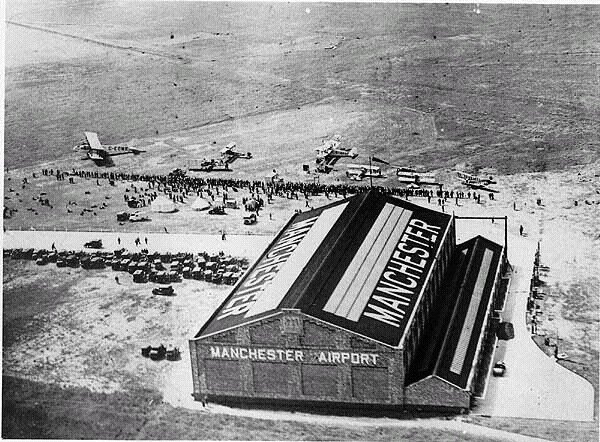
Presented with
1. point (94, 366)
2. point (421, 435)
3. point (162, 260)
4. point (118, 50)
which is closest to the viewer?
point (421, 435)

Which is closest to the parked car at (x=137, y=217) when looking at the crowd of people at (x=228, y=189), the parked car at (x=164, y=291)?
the crowd of people at (x=228, y=189)

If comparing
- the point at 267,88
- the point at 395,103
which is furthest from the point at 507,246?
the point at 267,88

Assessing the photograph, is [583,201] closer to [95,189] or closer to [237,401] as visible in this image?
[237,401]

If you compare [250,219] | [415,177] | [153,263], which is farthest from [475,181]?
[153,263]

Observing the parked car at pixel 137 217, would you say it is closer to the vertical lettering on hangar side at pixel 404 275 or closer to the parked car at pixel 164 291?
the parked car at pixel 164 291

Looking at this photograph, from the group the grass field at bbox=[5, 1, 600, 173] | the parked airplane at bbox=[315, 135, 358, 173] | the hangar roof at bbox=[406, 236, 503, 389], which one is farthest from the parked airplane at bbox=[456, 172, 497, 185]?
the hangar roof at bbox=[406, 236, 503, 389]

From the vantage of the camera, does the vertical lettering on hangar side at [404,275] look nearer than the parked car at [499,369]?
Yes

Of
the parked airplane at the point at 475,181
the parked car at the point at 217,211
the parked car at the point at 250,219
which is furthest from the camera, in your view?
the parked airplane at the point at 475,181
